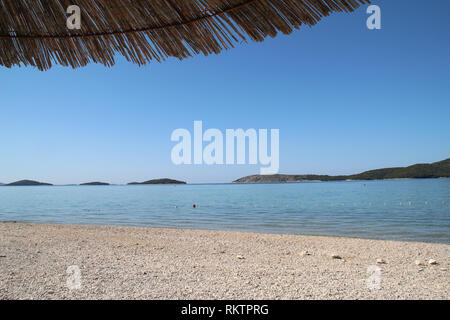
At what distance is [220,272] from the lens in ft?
17.3

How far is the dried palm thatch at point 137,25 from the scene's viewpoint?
1.86m

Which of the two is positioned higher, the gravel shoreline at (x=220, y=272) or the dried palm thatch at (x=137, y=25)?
the dried palm thatch at (x=137, y=25)

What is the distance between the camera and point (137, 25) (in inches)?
84.1

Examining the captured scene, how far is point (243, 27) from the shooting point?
6.53 ft

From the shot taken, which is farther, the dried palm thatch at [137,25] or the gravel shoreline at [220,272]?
the gravel shoreline at [220,272]

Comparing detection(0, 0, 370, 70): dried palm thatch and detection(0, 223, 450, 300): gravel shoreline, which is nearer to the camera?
detection(0, 0, 370, 70): dried palm thatch

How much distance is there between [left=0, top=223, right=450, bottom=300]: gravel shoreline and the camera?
156 inches

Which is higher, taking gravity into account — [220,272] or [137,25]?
[137,25]

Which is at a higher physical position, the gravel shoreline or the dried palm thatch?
the dried palm thatch

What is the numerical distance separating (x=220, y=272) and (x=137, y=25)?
4401 millimetres

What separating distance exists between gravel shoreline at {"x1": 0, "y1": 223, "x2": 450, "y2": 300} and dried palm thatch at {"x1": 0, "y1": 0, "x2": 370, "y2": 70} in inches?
117

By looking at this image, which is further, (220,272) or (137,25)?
(220,272)

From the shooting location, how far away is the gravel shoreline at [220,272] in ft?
13.0

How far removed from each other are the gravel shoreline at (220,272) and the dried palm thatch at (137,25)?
298 cm
